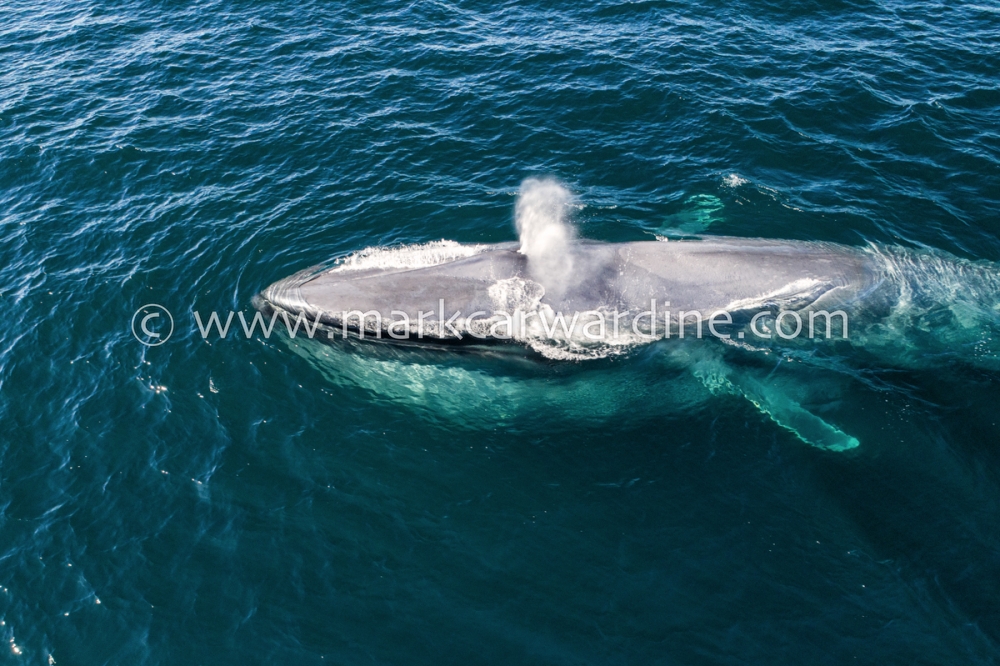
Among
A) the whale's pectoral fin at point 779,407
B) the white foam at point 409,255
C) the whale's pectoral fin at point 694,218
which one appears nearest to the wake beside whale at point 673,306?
the whale's pectoral fin at point 779,407

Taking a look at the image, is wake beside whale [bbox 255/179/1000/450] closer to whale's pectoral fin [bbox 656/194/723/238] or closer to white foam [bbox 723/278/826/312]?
white foam [bbox 723/278/826/312]

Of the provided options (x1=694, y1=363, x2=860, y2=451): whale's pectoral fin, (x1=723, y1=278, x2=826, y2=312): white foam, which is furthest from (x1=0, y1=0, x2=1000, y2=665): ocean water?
(x1=723, y1=278, x2=826, y2=312): white foam

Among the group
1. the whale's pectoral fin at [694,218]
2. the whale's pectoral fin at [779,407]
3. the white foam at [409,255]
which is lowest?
the whale's pectoral fin at [779,407]

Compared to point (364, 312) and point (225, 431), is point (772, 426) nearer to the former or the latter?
point (364, 312)

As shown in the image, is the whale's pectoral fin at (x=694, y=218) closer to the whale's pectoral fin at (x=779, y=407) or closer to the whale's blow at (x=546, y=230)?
the whale's blow at (x=546, y=230)

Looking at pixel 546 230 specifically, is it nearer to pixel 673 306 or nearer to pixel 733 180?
pixel 673 306

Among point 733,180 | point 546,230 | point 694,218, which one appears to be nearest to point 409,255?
point 546,230
